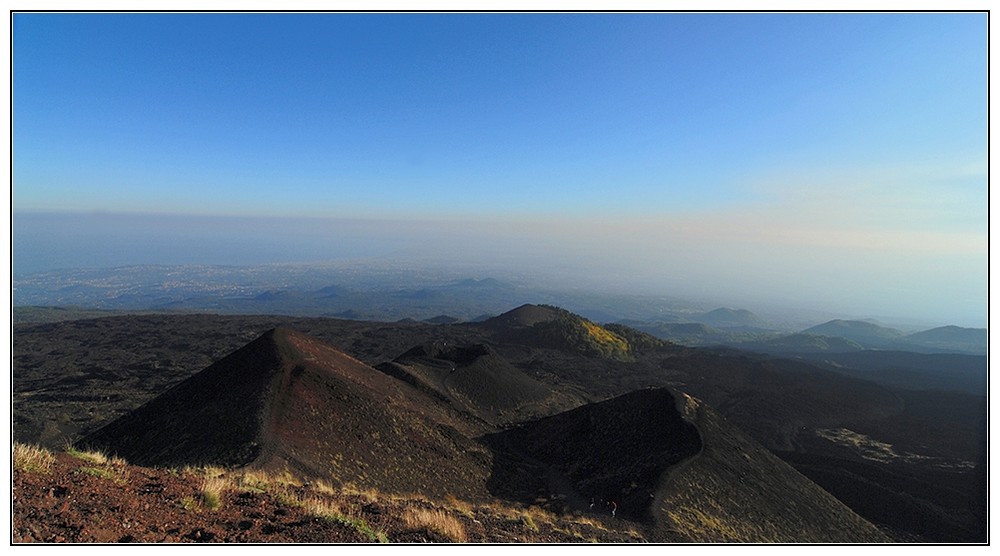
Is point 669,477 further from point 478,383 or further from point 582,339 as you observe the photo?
point 582,339

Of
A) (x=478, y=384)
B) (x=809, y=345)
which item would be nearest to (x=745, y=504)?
(x=478, y=384)

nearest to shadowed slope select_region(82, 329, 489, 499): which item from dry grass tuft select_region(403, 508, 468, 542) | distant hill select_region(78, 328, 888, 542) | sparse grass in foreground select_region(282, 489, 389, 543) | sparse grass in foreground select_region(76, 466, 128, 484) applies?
distant hill select_region(78, 328, 888, 542)

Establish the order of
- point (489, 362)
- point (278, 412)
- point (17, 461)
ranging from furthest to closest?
point (489, 362) < point (278, 412) < point (17, 461)

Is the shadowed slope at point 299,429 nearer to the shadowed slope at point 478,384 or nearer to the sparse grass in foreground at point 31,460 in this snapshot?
the sparse grass in foreground at point 31,460

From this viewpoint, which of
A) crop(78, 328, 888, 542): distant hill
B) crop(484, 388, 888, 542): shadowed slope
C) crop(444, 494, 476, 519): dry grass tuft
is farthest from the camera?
crop(484, 388, 888, 542): shadowed slope

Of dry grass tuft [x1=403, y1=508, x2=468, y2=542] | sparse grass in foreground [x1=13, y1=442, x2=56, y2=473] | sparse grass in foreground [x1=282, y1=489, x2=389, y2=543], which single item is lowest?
dry grass tuft [x1=403, y1=508, x2=468, y2=542]

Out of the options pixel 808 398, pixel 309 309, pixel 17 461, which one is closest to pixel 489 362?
pixel 17 461

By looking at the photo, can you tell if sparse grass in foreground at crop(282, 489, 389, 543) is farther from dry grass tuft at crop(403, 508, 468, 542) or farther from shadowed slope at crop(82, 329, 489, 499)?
shadowed slope at crop(82, 329, 489, 499)

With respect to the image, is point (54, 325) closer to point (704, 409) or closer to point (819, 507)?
point (704, 409)
